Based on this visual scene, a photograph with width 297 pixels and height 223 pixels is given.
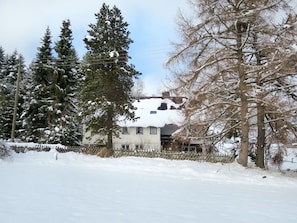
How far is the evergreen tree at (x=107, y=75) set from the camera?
76.2ft

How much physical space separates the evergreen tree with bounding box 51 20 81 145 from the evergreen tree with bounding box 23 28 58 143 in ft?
2.01

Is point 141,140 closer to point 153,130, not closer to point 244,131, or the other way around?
point 153,130

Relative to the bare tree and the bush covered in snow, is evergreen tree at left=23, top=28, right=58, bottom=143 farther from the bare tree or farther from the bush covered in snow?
the bare tree

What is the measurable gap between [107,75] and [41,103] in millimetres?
11016

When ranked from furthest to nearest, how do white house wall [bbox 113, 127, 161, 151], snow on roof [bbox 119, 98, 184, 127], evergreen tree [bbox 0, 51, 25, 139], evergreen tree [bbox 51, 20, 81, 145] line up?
snow on roof [bbox 119, 98, 184, 127]
white house wall [bbox 113, 127, 161, 151]
evergreen tree [bbox 0, 51, 25, 139]
evergreen tree [bbox 51, 20, 81, 145]

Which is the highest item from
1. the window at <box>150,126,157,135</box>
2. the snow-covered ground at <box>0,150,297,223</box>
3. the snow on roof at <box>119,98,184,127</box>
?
the snow on roof at <box>119,98,184,127</box>

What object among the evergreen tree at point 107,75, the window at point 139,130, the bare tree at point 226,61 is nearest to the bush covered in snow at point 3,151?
the evergreen tree at point 107,75

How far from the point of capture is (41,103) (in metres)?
31.0

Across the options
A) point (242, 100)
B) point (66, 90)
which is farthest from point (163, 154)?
point (66, 90)

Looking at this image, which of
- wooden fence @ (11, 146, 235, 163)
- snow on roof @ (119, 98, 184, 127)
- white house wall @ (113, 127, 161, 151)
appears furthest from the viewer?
snow on roof @ (119, 98, 184, 127)

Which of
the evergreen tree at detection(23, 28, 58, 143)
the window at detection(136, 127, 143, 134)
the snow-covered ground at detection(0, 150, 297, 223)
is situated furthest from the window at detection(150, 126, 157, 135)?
Result: the snow-covered ground at detection(0, 150, 297, 223)

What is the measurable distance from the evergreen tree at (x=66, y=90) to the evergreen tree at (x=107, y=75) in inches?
250

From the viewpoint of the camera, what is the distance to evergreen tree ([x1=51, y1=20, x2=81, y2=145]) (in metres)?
29.8

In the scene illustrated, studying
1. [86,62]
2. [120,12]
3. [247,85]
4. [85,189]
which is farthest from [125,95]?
[85,189]
